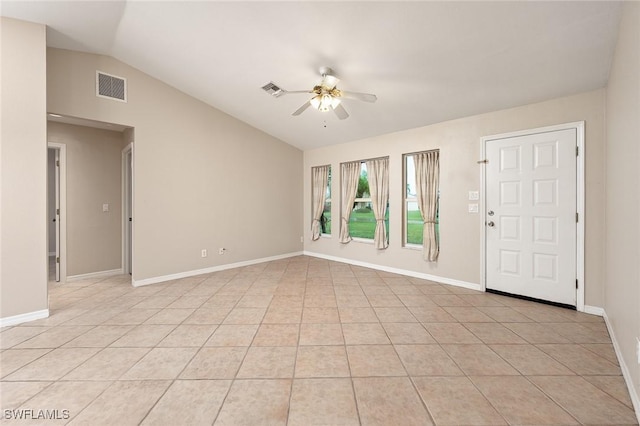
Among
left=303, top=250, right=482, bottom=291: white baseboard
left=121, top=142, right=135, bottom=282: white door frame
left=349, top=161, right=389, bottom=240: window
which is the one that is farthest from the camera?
left=349, top=161, right=389, bottom=240: window

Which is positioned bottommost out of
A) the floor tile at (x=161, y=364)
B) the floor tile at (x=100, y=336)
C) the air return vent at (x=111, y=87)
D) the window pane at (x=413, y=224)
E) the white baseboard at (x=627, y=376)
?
the floor tile at (x=161, y=364)

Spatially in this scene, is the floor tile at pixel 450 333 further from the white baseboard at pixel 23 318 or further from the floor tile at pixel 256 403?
the white baseboard at pixel 23 318

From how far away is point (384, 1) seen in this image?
2250 mm

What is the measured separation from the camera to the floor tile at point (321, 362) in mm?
1947

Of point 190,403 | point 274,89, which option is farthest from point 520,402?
point 274,89

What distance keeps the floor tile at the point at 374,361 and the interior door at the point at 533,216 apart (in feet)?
7.86

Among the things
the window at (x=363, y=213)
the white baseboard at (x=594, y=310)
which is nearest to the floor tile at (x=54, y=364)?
the window at (x=363, y=213)

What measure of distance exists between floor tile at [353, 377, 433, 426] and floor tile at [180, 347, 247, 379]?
0.93m

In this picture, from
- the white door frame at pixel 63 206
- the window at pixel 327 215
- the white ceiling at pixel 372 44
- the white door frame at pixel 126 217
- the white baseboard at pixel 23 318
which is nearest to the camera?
the white ceiling at pixel 372 44

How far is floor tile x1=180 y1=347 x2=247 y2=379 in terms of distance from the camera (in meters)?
1.93

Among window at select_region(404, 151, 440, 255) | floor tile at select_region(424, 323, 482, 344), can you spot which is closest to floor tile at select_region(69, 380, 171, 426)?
floor tile at select_region(424, 323, 482, 344)

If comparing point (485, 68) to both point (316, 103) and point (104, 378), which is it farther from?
point (104, 378)

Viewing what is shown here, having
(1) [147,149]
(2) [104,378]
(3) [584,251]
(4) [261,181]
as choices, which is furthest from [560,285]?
(1) [147,149]

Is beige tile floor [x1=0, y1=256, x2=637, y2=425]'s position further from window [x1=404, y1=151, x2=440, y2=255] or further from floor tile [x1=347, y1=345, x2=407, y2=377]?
window [x1=404, y1=151, x2=440, y2=255]
